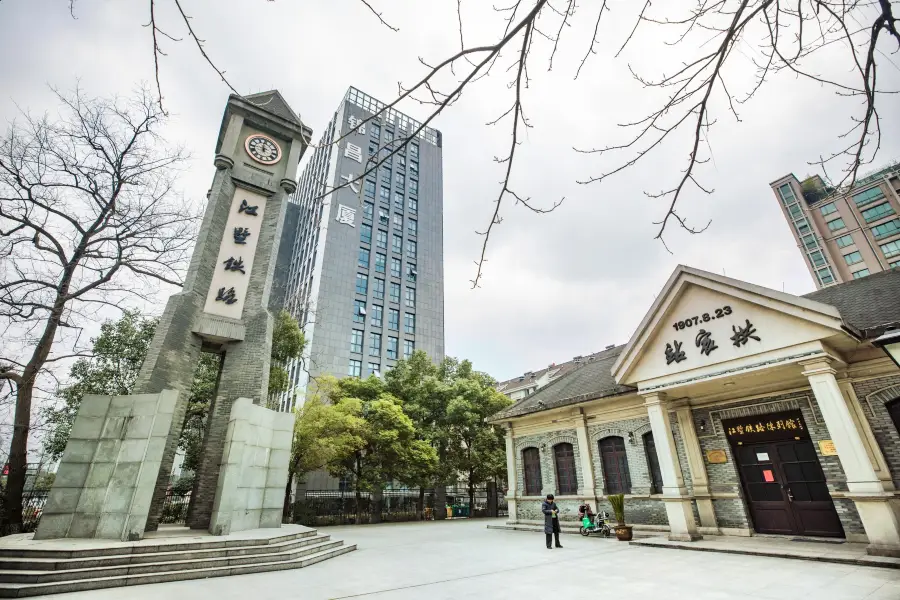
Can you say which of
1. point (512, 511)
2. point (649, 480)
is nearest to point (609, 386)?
point (649, 480)

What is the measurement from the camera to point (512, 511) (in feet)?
50.5

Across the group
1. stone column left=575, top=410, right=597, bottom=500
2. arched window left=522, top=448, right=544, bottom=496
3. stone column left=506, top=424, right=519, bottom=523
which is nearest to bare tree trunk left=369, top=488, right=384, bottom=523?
stone column left=506, top=424, right=519, bottom=523

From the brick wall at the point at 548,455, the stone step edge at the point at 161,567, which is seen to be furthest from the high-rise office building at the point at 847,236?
the stone step edge at the point at 161,567

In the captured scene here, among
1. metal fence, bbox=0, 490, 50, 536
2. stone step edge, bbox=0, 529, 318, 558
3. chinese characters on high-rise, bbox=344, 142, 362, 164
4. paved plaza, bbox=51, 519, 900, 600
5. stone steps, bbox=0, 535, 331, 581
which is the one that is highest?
chinese characters on high-rise, bbox=344, 142, 362, 164

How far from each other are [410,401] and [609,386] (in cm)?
1398

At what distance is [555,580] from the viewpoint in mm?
6609

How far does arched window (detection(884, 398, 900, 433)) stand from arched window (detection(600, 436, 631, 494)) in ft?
20.1

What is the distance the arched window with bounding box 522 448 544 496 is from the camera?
15000 millimetres

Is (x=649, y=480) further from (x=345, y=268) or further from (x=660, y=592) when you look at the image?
(x=345, y=268)

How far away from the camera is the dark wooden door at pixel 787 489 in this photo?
9.19m

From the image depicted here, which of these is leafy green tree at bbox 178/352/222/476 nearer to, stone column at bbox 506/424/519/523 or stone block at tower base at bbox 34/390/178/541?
stone block at tower base at bbox 34/390/178/541

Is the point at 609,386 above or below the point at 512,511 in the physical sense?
above

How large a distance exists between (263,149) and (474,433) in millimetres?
17988

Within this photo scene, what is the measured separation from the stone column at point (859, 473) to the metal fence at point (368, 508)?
20.1 meters
